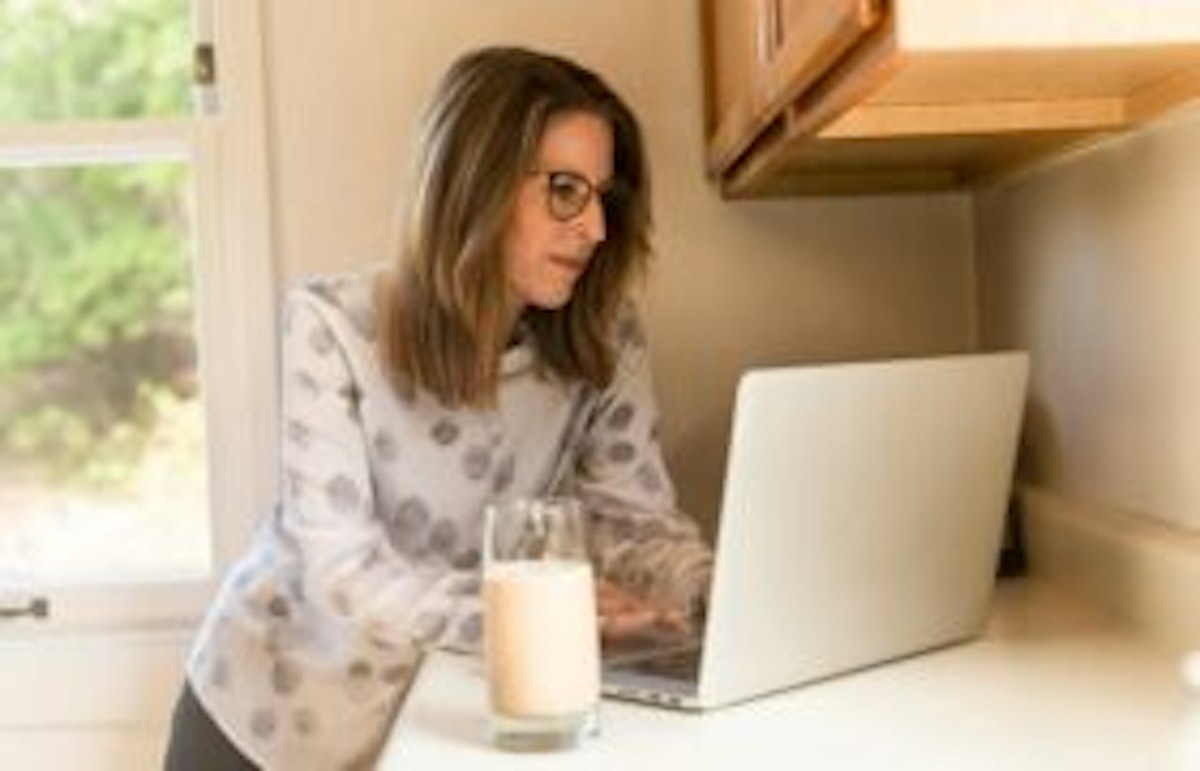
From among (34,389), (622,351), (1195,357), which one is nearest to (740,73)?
(622,351)

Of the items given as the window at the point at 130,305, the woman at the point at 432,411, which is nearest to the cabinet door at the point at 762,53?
the woman at the point at 432,411

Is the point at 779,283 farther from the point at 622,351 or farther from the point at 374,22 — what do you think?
the point at 374,22

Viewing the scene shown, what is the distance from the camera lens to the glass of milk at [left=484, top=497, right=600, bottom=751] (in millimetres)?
980

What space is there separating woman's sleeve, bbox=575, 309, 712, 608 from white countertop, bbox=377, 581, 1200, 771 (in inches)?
12.9

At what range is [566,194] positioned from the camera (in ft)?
4.87

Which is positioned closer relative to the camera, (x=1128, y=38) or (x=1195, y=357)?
(x=1128, y=38)

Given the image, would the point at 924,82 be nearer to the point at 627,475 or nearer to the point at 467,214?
the point at 467,214

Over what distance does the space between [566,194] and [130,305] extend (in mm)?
827

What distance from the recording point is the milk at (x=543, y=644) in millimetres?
979

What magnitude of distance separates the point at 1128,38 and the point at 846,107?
24 centimetres

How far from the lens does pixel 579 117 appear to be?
4.90 ft

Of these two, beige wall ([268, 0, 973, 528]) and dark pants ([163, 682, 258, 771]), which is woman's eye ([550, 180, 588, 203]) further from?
dark pants ([163, 682, 258, 771])

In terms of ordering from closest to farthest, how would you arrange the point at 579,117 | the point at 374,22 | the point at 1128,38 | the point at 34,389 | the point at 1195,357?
1. the point at 1128,38
2. the point at 1195,357
3. the point at 579,117
4. the point at 374,22
5. the point at 34,389

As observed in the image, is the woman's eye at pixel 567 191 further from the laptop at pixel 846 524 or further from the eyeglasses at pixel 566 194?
the laptop at pixel 846 524
